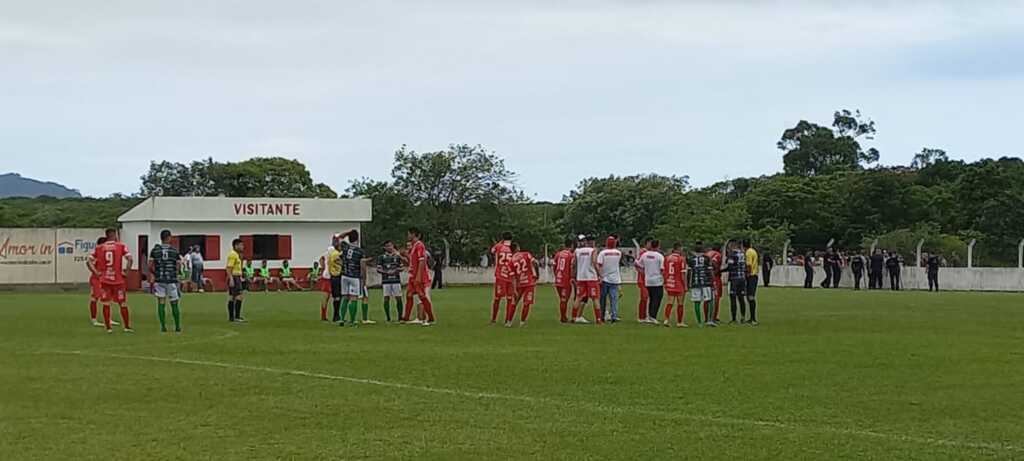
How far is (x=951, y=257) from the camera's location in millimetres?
51438

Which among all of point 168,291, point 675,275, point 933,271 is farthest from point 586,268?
point 933,271

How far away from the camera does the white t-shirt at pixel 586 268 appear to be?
25.9 metres

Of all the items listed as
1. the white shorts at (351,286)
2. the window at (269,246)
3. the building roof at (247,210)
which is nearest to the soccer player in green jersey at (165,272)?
the white shorts at (351,286)

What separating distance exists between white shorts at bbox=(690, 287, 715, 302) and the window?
32510 mm

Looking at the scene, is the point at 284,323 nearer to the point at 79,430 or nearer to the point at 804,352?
the point at 804,352

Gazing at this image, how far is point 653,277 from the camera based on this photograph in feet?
85.9

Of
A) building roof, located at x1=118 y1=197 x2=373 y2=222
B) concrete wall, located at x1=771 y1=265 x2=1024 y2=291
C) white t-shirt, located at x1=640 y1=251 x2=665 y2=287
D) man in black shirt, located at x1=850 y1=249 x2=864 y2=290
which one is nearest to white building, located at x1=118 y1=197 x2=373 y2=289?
building roof, located at x1=118 y1=197 x2=373 y2=222

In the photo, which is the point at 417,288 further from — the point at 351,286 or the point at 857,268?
the point at 857,268

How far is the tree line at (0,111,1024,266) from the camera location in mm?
63438

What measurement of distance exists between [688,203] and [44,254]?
44838 millimetres

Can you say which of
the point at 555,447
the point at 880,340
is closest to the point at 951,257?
the point at 880,340

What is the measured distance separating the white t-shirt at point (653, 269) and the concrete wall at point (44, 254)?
34062mm

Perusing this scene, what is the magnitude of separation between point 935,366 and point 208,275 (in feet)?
134

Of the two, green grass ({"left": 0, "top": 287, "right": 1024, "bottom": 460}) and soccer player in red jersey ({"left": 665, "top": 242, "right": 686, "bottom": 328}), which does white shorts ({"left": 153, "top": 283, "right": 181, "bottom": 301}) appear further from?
soccer player in red jersey ({"left": 665, "top": 242, "right": 686, "bottom": 328})
